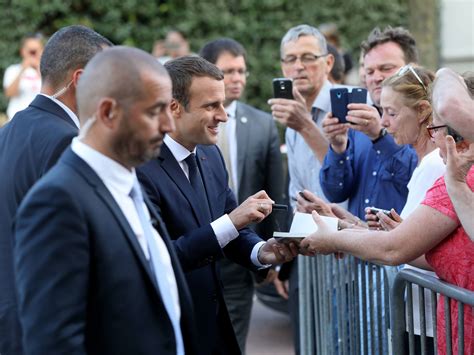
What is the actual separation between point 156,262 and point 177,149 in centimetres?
125

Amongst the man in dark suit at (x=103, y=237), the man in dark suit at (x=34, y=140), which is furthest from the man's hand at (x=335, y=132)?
the man in dark suit at (x=103, y=237)

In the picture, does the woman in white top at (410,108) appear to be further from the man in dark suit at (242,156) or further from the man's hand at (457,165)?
the man in dark suit at (242,156)

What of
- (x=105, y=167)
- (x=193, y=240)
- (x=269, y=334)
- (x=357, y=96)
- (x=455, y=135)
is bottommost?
(x=269, y=334)

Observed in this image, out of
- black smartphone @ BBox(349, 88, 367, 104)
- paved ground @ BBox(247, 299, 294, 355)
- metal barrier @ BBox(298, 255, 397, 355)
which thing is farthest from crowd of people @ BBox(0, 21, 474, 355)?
paved ground @ BBox(247, 299, 294, 355)

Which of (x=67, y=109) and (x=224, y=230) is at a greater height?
(x=67, y=109)

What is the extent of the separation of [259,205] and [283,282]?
328 centimetres

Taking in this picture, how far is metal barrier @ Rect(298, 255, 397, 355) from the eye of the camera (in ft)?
14.8

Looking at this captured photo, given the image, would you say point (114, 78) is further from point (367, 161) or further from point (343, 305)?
point (367, 161)

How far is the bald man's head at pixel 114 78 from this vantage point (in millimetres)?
2967

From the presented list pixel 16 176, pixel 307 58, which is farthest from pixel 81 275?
pixel 307 58

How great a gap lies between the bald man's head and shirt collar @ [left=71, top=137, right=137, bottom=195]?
103 mm

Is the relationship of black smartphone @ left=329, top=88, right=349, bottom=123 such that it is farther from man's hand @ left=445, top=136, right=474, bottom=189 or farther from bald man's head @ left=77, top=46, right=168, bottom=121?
Answer: bald man's head @ left=77, top=46, right=168, bottom=121

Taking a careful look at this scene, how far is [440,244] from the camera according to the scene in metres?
3.82

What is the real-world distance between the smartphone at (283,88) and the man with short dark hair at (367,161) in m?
0.48
